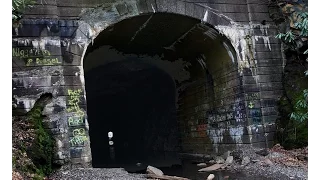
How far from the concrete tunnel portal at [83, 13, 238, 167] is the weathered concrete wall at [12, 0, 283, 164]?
0.38m

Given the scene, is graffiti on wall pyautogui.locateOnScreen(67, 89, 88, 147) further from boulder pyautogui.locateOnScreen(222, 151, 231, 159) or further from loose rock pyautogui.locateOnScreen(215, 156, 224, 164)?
boulder pyautogui.locateOnScreen(222, 151, 231, 159)

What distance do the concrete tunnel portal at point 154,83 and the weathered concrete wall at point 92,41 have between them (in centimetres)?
38

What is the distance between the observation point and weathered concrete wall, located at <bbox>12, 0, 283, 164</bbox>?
8.43 metres

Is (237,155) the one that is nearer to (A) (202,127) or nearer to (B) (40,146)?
(A) (202,127)

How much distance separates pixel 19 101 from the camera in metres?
8.15

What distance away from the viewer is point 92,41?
9.37m

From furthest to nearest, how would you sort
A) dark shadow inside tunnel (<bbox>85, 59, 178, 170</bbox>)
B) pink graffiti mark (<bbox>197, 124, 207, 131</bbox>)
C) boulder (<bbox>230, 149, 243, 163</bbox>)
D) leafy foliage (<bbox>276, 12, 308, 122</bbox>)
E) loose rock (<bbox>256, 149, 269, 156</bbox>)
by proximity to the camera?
dark shadow inside tunnel (<bbox>85, 59, 178, 170</bbox>) → pink graffiti mark (<bbox>197, 124, 207, 131</bbox>) → boulder (<bbox>230, 149, 243, 163</bbox>) → loose rock (<bbox>256, 149, 269, 156</bbox>) → leafy foliage (<bbox>276, 12, 308, 122</bbox>)

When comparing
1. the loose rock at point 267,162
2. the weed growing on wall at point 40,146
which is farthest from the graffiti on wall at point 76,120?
the loose rock at point 267,162

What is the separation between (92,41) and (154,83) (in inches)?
311

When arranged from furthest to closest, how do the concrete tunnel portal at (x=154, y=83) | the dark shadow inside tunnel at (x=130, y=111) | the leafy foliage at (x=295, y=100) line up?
1. the dark shadow inside tunnel at (x=130, y=111)
2. the concrete tunnel portal at (x=154, y=83)
3. the leafy foliage at (x=295, y=100)

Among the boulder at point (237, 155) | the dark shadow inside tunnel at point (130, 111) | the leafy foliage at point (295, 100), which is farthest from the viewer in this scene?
the dark shadow inside tunnel at point (130, 111)

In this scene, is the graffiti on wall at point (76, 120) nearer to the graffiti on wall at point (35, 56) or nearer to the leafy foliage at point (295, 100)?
the graffiti on wall at point (35, 56)

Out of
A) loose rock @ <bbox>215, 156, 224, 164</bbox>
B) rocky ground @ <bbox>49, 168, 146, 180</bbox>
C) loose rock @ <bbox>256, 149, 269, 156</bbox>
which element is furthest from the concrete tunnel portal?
rocky ground @ <bbox>49, 168, 146, 180</bbox>

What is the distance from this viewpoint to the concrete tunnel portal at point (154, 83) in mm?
11047
